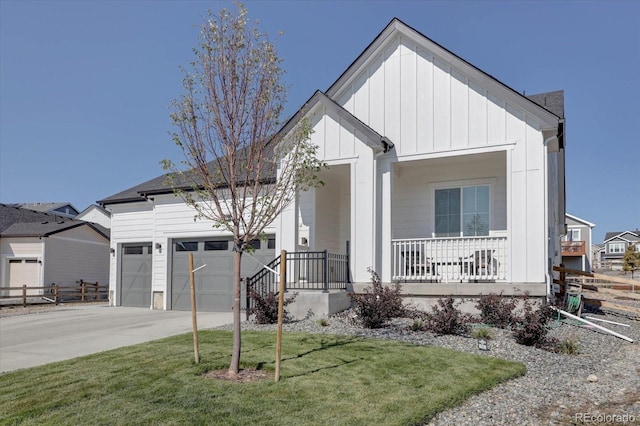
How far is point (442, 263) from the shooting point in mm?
11367

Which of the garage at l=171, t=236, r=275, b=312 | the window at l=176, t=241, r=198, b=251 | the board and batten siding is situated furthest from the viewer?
the board and batten siding

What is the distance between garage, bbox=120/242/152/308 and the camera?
18094 millimetres

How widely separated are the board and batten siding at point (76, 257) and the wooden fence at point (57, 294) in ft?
1.77

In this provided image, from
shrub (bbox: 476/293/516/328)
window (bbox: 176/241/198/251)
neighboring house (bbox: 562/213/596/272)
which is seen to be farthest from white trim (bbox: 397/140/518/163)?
neighboring house (bbox: 562/213/596/272)

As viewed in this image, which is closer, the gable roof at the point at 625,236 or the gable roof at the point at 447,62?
the gable roof at the point at 447,62

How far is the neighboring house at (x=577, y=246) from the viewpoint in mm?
40750

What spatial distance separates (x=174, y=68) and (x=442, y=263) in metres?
7.69

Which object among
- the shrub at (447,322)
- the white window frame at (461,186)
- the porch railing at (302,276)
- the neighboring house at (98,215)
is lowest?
the shrub at (447,322)

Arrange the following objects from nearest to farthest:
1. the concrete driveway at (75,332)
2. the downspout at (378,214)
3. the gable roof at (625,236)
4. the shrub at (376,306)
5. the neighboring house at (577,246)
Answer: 1. the concrete driveway at (75,332)
2. the shrub at (376,306)
3. the downspout at (378,214)
4. the neighboring house at (577,246)
5. the gable roof at (625,236)

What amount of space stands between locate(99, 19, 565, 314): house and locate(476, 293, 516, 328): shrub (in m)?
1.13

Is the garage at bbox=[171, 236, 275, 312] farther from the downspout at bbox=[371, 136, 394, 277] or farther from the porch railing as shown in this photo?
the downspout at bbox=[371, 136, 394, 277]

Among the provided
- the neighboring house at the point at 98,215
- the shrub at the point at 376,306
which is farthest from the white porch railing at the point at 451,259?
the neighboring house at the point at 98,215

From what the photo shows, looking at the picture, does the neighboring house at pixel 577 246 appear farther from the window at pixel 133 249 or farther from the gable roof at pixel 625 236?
the window at pixel 133 249

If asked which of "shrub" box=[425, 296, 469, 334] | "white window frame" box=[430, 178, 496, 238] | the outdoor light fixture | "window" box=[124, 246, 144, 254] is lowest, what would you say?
the outdoor light fixture
